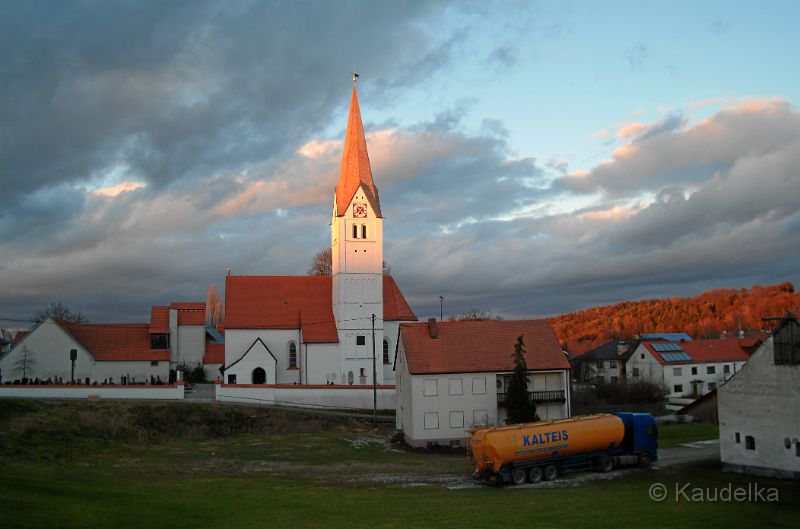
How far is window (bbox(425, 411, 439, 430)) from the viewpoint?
131 ft

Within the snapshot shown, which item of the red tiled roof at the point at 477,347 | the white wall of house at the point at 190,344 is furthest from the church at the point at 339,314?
the red tiled roof at the point at 477,347

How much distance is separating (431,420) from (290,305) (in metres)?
25.7

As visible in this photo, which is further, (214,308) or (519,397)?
(214,308)

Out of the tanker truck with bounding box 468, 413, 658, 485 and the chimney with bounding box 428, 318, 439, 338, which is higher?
the chimney with bounding box 428, 318, 439, 338

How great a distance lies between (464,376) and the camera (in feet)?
135

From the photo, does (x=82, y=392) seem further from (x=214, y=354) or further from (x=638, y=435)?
(x=638, y=435)

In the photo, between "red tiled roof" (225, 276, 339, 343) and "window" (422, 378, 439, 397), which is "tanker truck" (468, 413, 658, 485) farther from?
"red tiled roof" (225, 276, 339, 343)

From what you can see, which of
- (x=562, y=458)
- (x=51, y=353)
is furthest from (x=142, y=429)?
(x=562, y=458)

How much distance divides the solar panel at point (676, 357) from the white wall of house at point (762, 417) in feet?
156

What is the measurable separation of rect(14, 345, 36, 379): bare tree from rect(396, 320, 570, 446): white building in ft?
106

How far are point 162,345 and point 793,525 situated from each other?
5370 centimetres

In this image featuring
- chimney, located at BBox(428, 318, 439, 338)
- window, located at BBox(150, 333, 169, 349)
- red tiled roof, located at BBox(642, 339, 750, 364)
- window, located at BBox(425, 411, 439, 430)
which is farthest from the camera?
red tiled roof, located at BBox(642, 339, 750, 364)

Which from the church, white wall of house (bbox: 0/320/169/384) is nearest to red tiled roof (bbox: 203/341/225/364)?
the church

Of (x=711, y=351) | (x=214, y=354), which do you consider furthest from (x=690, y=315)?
(x=214, y=354)
